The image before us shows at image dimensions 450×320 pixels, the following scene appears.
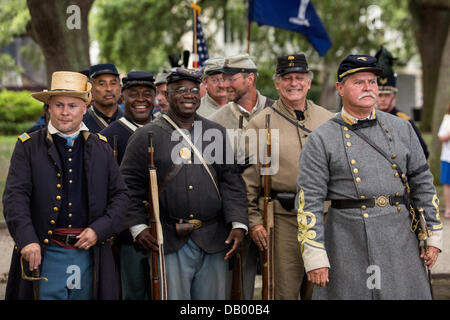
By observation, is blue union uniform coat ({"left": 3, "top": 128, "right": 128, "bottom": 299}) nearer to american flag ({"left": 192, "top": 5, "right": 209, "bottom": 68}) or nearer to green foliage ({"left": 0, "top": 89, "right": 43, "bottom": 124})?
american flag ({"left": 192, "top": 5, "right": 209, "bottom": 68})

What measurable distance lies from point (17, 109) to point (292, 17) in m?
16.1

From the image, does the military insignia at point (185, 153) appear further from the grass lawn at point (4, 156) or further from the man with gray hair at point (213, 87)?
the grass lawn at point (4, 156)

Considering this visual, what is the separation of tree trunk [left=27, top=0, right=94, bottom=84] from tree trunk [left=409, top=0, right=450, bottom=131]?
441 inches

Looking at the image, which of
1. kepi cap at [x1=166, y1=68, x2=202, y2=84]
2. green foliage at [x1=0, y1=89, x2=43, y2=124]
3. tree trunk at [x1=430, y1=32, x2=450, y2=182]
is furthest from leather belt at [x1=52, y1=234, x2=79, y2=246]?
green foliage at [x1=0, y1=89, x2=43, y2=124]

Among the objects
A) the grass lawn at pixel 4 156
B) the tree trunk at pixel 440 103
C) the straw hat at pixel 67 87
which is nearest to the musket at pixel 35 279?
the straw hat at pixel 67 87

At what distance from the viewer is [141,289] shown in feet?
17.2

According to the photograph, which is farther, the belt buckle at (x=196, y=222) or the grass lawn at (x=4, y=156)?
the grass lawn at (x=4, y=156)

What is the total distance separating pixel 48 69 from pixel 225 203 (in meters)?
5.60

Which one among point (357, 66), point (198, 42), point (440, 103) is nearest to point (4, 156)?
point (198, 42)

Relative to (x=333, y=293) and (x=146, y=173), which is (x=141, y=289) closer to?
(x=146, y=173)

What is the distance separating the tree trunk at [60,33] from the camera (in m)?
8.81

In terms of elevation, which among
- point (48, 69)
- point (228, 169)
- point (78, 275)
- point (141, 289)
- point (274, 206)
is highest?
point (48, 69)

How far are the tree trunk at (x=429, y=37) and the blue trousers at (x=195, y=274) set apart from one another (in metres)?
14.5

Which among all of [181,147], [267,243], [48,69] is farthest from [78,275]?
[48,69]
